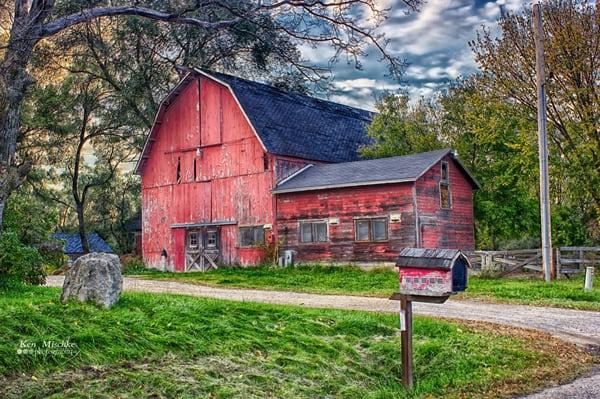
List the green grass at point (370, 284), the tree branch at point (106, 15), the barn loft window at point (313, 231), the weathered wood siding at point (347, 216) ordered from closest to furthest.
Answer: the tree branch at point (106, 15)
the green grass at point (370, 284)
the weathered wood siding at point (347, 216)
the barn loft window at point (313, 231)

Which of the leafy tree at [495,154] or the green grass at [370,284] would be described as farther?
the leafy tree at [495,154]

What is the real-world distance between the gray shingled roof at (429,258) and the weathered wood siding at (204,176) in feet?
69.0

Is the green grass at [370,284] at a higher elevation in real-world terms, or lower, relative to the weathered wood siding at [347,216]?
lower

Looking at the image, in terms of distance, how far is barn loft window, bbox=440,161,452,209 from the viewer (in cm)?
2723

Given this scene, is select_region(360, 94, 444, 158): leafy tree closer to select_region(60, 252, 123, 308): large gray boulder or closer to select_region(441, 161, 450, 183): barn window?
select_region(441, 161, 450, 183): barn window

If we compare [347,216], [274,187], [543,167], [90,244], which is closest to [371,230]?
[347,216]

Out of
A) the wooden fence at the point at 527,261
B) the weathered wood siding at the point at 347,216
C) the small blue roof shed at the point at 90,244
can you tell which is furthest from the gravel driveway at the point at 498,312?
the small blue roof shed at the point at 90,244

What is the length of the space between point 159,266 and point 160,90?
12115 mm

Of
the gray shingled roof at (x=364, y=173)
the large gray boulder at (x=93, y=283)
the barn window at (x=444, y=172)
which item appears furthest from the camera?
the barn window at (x=444, y=172)

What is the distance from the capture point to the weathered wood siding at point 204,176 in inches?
1169

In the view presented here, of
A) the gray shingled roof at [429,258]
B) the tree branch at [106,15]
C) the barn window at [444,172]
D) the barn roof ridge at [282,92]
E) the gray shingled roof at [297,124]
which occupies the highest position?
the barn roof ridge at [282,92]

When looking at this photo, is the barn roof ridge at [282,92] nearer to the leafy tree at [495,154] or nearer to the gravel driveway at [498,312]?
the leafy tree at [495,154]

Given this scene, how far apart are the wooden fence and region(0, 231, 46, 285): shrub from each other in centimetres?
1584

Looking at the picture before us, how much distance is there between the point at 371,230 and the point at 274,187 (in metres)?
5.15
